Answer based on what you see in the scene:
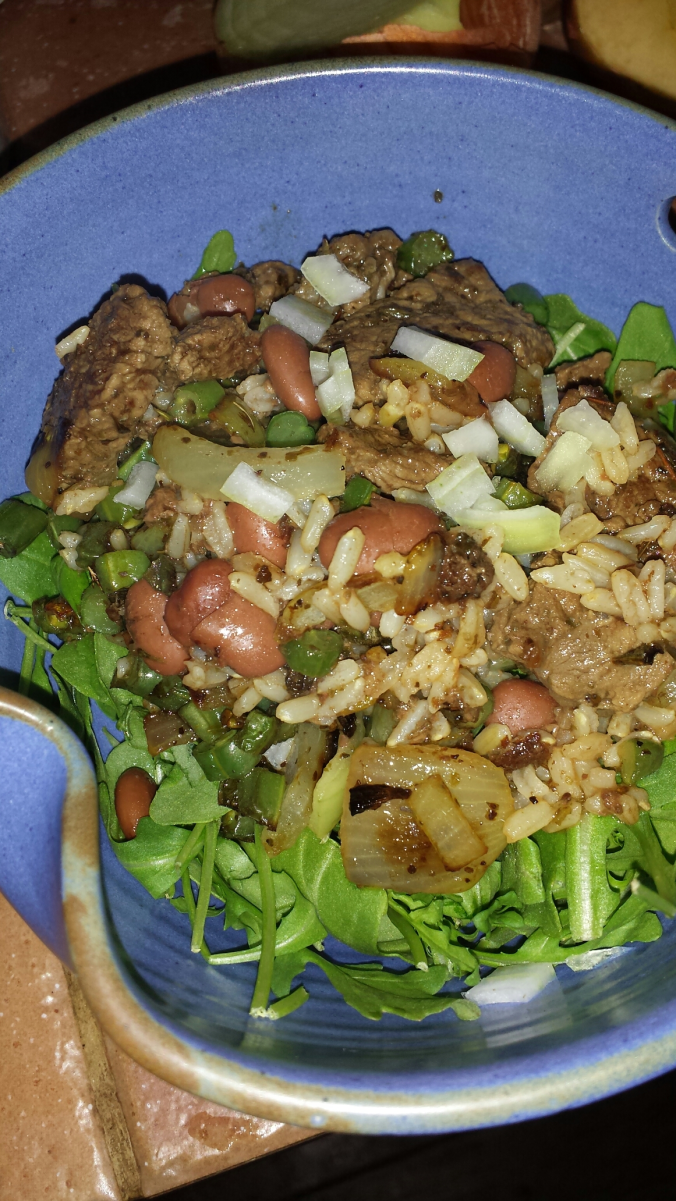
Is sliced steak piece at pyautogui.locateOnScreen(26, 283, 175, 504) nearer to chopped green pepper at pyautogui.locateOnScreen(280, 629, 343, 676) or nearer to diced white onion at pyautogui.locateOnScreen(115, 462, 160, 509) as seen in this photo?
diced white onion at pyautogui.locateOnScreen(115, 462, 160, 509)

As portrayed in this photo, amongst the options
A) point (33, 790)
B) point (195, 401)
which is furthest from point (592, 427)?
point (33, 790)

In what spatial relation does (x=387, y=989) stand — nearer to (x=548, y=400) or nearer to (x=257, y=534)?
(x=257, y=534)

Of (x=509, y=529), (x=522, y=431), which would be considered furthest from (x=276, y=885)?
(x=522, y=431)

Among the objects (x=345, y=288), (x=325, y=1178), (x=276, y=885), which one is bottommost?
(x=325, y=1178)

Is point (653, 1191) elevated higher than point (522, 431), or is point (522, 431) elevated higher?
point (522, 431)

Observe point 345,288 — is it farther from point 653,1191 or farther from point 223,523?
point 653,1191

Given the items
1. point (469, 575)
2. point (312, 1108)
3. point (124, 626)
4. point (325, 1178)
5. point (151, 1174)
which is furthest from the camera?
point (325, 1178)

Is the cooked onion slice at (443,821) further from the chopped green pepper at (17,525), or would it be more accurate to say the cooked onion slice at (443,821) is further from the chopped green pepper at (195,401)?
the chopped green pepper at (17,525)
